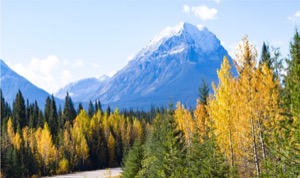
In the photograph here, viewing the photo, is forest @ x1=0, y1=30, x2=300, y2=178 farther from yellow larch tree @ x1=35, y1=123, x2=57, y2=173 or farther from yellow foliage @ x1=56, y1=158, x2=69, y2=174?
yellow foliage @ x1=56, y1=158, x2=69, y2=174

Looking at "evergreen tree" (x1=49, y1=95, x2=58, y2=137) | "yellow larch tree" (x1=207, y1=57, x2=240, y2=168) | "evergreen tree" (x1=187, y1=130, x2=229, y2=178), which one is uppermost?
"evergreen tree" (x1=49, y1=95, x2=58, y2=137)

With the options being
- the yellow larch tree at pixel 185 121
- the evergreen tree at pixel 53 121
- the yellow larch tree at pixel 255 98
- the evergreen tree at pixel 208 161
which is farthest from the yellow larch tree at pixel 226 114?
the evergreen tree at pixel 53 121

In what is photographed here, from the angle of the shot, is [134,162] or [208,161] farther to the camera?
[134,162]

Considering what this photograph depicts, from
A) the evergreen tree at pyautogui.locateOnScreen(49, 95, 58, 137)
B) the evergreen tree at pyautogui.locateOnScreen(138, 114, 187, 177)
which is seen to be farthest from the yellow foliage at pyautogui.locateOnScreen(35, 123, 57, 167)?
the evergreen tree at pyautogui.locateOnScreen(138, 114, 187, 177)

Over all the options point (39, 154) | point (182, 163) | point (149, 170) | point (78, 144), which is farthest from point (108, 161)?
point (182, 163)

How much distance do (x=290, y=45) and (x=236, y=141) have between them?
645 inches

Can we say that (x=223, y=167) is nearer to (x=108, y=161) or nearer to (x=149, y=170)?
(x=149, y=170)

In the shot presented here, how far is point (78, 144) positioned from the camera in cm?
9756

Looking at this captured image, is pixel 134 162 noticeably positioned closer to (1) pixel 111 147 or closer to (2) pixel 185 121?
(2) pixel 185 121

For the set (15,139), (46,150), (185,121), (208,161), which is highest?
(15,139)

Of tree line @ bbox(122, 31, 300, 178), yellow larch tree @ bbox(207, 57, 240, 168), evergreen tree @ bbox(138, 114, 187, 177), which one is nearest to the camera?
tree line @ bbox(122, 31, 300, 178)

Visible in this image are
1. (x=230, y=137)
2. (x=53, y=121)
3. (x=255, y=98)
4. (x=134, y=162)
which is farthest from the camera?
(x=53, y=121)

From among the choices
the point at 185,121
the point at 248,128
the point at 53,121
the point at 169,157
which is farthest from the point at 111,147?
the point at 248,128

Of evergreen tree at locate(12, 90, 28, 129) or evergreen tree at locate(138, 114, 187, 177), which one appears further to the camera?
evergreen tree at locate(12, 90, 28, 129)
